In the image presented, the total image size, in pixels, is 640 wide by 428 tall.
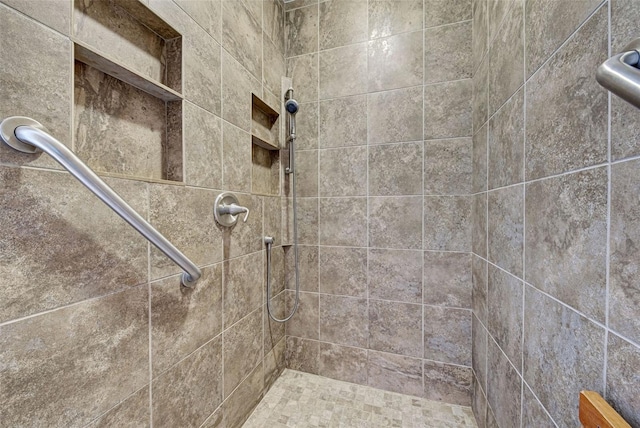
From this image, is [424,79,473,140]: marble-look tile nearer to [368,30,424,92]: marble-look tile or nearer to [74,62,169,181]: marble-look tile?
[368,30,424,92]: marble-look tile

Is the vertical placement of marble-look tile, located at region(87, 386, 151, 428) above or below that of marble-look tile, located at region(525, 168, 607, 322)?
below

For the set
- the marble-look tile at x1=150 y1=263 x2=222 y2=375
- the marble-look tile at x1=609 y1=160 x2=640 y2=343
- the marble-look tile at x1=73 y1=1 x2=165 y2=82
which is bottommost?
the marble-look tile at x1=150 y1=263 x2=222 y2=375

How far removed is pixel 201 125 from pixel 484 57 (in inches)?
48.2

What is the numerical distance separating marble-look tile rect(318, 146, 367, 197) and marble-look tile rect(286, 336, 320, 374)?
0.93 m

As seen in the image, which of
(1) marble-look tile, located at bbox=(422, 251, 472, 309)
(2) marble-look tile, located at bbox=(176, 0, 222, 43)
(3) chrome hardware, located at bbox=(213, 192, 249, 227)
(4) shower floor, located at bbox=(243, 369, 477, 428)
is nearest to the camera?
(2) marble-look tile, located at bbox=(176, 0, 222, 43)

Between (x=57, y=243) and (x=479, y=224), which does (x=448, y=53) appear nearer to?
(x=479, y=224)

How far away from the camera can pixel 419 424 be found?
1144 mm

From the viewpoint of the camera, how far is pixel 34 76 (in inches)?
18.8

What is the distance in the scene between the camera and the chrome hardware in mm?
957

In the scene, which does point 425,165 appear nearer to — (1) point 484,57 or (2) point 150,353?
(1) point 484,57

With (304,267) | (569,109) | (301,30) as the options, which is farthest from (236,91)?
(569,109)

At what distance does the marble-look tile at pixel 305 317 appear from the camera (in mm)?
1476

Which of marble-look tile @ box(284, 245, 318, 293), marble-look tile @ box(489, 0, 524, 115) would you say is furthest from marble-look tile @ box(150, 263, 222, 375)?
marble-look tile @ box(489, 0, 524, 115)

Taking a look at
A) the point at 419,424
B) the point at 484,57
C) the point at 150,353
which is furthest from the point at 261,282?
the point at 484,57
